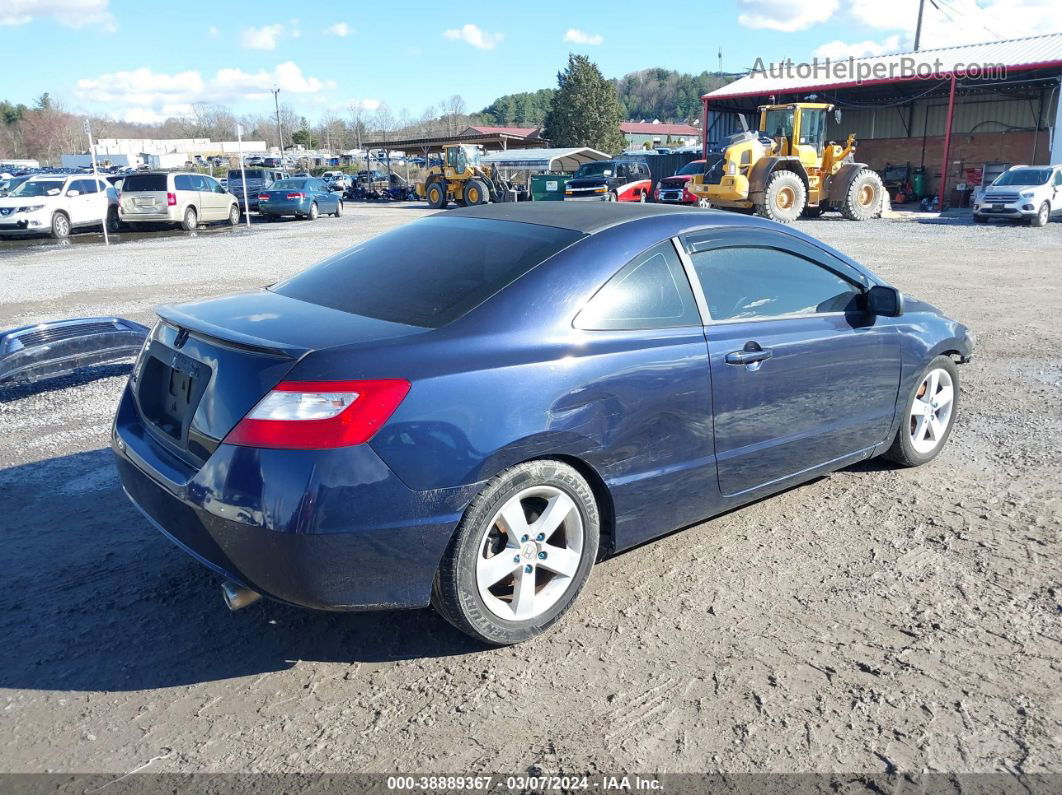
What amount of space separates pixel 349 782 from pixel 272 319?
1629mm

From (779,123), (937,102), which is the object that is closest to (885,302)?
(779,123)

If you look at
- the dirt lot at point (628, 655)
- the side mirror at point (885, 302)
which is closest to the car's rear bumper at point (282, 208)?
the dirt lot at point (628, 655)

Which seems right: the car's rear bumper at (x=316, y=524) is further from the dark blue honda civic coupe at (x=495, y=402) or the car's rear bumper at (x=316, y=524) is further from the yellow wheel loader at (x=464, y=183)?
the yellow wheel loader at (x=464, y=183)

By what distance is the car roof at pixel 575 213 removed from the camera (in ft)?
11.8

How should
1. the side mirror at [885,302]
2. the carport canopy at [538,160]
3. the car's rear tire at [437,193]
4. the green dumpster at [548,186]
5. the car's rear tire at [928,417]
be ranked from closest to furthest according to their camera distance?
the side mirror at [885,302] → the car's rear tire at [928,417] → the green dumpster at [548,186] → the carport canopy at [538,160] → the car's rear tire at [437,193]

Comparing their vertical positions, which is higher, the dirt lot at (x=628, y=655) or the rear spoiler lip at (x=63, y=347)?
the rear spoiler lip at (x=63, y=347)

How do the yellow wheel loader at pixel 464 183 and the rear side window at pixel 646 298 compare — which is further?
the yellow wheel loader at pixel 464 183

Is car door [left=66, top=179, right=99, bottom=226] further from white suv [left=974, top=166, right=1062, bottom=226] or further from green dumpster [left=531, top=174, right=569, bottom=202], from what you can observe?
white suv [left=974, top=166, right=1062, bottom=226]

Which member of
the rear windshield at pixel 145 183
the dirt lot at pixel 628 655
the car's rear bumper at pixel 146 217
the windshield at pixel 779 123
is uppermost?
the windshield at pixel 779 123

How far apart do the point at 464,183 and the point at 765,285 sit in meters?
33.8

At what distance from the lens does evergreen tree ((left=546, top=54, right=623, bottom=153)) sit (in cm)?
6438

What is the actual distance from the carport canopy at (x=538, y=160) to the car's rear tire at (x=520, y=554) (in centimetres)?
3552

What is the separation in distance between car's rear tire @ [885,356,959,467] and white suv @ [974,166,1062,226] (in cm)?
2268

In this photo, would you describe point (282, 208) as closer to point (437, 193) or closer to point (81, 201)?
point (81, 201)
